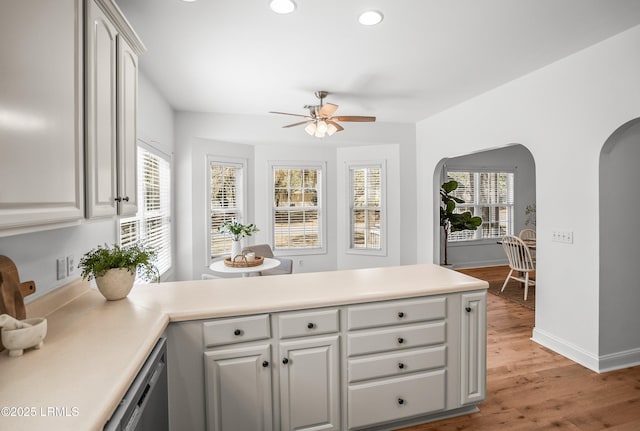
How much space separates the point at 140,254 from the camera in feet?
6.11

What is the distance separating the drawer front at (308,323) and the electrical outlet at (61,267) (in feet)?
3.94

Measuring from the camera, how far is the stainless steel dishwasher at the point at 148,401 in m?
1.07

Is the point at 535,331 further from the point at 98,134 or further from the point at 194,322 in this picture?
the point at 98,134

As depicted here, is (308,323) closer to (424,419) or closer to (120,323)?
(120,323)

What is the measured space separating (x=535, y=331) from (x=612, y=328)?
68 cm

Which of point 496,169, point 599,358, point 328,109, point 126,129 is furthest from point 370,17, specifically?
point 496,169

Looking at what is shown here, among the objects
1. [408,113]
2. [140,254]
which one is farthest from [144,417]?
[408,113]

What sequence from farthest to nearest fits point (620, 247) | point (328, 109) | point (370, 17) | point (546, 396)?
point (328, 109)
point (620, 247)
point (546, 396)
point (370, 17)

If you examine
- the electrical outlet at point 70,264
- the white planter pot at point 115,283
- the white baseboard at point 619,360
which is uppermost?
the electrical outlet at point 70,264

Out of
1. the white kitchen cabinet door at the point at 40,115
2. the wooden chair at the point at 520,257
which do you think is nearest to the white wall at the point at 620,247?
the wooden chair at the point at 520,257

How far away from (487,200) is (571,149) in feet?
14.2

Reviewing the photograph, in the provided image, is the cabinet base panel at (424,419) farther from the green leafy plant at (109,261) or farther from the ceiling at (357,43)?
the ceiling at (357,43)

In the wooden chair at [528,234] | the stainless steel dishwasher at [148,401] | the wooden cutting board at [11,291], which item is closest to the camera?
the stainless steel dishwasher at [148,401]

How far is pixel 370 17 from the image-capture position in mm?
2281
